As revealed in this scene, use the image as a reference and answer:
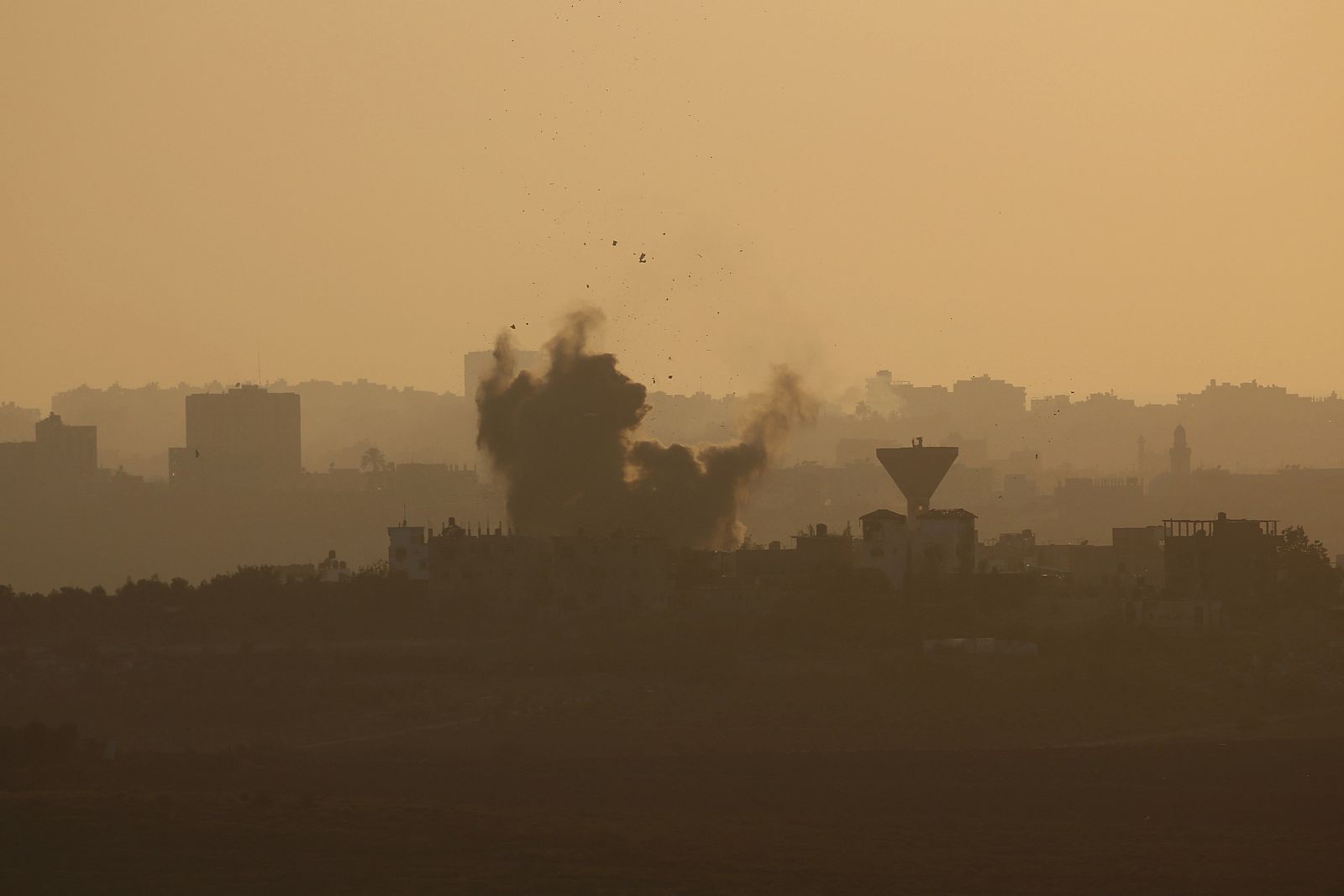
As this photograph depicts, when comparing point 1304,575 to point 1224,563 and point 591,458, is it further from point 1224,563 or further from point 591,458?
point 591,458

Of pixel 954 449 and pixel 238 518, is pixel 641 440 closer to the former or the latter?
pixel 954 449

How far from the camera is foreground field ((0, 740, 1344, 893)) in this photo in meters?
46.2

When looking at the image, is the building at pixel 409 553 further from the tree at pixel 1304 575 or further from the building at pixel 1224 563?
the tree at pixel 1304 575

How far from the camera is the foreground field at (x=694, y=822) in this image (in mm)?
46219

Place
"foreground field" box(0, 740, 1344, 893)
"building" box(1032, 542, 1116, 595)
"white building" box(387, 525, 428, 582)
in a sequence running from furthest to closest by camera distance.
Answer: "white building" box(387, 525, 428, 582) → "building" box(1032, 542, 1116, 595) → "foreground field" box(0, 740, 1344, 893)

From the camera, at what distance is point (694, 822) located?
52.7 meters

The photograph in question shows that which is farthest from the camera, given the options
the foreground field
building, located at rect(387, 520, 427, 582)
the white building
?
the white building

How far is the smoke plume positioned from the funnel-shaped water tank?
21.8 ft

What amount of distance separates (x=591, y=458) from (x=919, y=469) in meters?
14.6

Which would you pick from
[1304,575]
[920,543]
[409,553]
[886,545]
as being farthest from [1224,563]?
[409,553]

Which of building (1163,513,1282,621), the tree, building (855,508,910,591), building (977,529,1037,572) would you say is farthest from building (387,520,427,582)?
the tree

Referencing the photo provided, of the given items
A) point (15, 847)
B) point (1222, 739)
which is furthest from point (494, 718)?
point (15, 847)

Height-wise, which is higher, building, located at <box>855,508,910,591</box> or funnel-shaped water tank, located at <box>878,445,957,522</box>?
funnel-shaped water tank, located at <box>878,445,957,522</box>

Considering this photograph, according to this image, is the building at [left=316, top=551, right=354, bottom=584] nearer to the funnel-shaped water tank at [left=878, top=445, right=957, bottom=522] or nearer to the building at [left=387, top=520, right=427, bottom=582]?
the building at [left=387, top=520, right=427, bottom=582]
